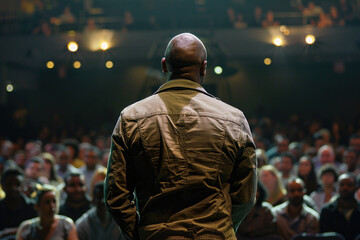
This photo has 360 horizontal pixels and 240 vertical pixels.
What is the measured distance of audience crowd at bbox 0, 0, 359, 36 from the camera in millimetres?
15000

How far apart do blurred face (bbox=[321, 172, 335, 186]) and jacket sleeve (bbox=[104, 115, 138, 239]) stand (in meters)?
4.83

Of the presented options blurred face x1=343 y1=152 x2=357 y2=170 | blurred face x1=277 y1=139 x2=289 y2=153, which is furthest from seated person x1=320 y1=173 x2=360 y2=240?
blurred face x1=277 y1=139 x2=289 y2=153

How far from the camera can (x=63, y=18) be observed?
1565cm

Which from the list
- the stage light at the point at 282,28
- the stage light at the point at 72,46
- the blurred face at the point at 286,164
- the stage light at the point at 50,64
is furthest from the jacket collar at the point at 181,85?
the stage light at the point at 50,64

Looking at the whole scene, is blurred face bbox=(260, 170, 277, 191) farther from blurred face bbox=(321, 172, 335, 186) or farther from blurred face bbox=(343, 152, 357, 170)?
blurred face bbox=(343, 152, 357, 170)

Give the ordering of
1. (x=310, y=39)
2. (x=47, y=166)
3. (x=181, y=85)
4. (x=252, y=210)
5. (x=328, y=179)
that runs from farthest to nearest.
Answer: (x=310, y=39) < (x=47, y=166) < (x=328, y=179) < (x=252, y=210) < (x=181, y=85)

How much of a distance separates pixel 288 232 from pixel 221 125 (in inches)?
137

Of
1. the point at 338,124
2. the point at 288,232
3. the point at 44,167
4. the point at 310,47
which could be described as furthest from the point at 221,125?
the point at 310,47

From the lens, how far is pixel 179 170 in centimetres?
201

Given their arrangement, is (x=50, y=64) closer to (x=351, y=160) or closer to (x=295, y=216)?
(x=351, y=160)

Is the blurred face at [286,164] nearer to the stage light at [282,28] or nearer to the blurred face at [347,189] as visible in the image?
the blurred face at [347,189]

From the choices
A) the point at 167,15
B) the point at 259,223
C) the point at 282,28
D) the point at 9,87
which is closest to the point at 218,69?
the point at 282,28

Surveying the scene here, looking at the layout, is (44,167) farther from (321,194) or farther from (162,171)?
→ (162,171)

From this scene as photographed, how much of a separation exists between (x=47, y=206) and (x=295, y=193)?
2.36m
